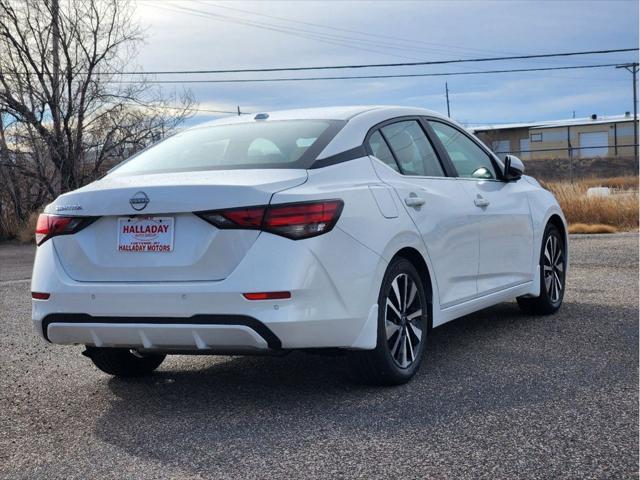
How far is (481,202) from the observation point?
6348 millimetres

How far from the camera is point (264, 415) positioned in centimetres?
471

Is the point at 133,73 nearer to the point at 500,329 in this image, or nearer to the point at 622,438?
the point at 500,329

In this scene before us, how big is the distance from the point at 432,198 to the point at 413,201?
0.32m

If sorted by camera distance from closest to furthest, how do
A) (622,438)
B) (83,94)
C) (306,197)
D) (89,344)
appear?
(622,438) < (306,197) < (89,344) < (83,94)

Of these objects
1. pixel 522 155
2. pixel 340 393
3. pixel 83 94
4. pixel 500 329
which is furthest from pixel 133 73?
pixel 522 155

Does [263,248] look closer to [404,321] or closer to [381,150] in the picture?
[404,321]

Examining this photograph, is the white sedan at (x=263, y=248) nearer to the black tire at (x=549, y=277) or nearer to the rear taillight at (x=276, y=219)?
the rear taillight at (x=276, y=219)

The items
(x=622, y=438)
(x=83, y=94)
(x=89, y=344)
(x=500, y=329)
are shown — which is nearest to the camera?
(x=622, y=438)

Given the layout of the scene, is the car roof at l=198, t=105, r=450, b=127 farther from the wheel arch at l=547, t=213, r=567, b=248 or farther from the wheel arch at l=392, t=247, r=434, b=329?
the wheel arch at l=547, t=213, r=567, b=248

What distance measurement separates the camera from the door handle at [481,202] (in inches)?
247

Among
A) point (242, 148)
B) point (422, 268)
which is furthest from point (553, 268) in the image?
point (242, 148)

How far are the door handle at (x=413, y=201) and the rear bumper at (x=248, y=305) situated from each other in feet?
2.00

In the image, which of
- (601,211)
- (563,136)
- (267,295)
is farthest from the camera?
(563,136)

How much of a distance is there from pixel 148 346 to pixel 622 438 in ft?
7.70
